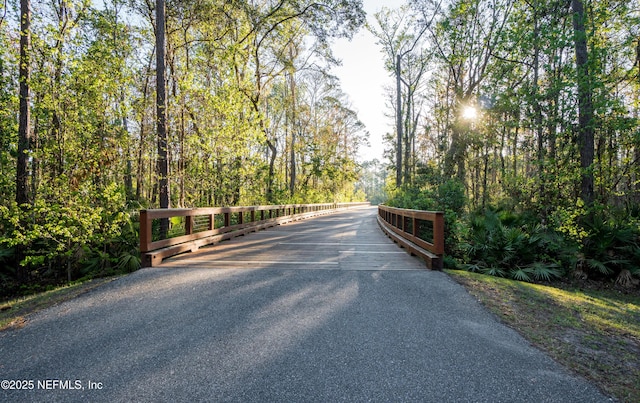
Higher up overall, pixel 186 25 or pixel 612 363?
pixel 186 25

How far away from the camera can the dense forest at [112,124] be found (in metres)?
Result: 6.85

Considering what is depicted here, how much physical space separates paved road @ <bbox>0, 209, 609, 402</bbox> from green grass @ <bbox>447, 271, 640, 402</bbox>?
22 cm

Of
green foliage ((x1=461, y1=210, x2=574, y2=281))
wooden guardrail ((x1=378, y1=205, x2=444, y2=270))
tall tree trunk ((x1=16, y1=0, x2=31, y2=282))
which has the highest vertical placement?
tall tree trunk ((x1=16, y1=0, x2=31, y2=282))

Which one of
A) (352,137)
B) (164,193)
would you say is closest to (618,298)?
(164,193)

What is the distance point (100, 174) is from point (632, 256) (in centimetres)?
1366

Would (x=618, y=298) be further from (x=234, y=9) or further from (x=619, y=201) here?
(x=234, y=9)

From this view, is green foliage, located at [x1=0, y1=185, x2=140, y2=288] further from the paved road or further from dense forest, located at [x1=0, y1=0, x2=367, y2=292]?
the paved road

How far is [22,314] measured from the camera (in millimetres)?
3551

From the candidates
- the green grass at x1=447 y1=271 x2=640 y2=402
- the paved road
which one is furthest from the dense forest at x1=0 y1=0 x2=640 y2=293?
the paved road

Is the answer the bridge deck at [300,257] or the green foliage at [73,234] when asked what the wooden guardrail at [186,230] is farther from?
the green foliage at [73,234]

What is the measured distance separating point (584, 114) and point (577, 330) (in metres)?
7.26

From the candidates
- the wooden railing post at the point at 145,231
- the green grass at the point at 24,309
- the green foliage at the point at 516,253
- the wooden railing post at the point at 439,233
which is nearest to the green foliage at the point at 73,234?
the wooden railing post at the point at 145,231

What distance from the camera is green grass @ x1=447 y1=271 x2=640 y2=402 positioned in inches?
93.1

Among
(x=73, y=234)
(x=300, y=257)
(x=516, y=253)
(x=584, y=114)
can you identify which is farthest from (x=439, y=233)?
(x=73, y=234)
